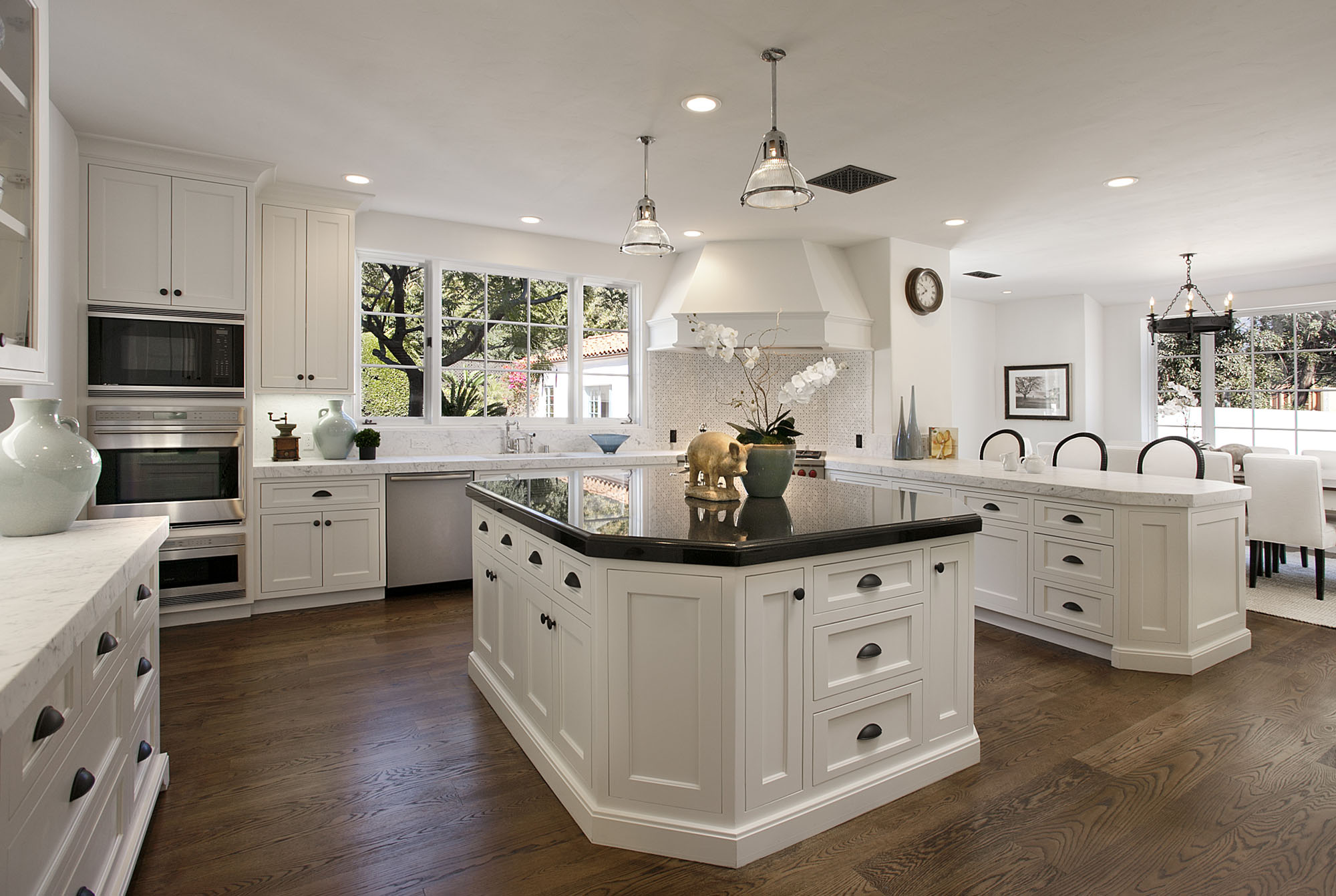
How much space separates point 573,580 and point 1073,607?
9.17 ft

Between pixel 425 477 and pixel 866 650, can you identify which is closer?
pixel 866 650

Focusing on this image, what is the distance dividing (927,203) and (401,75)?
3225 millimetres

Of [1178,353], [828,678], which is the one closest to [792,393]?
[828,678]

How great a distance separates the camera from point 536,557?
2.32 m

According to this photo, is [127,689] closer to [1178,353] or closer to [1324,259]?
[1324,259]

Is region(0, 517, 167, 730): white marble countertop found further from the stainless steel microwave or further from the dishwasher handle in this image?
the dishwasher handle

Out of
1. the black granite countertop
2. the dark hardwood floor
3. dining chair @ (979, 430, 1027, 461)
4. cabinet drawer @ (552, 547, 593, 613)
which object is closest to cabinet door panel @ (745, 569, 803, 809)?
the black granite countertop

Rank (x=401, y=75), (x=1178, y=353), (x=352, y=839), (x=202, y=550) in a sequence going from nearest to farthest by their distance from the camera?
1. (x=352, y=839)
2. (x=401, y=75)
3. (x=202, y=550)
4. (x=1178, y=353)

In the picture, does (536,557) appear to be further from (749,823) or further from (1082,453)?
(1082,453)

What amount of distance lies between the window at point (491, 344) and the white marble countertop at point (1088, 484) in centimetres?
249

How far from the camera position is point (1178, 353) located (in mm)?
7738

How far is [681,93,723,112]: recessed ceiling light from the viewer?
2.98 m

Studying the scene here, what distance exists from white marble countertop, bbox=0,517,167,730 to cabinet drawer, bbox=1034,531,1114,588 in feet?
12.4

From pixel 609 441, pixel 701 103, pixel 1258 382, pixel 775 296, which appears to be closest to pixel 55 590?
pixel 701 103
